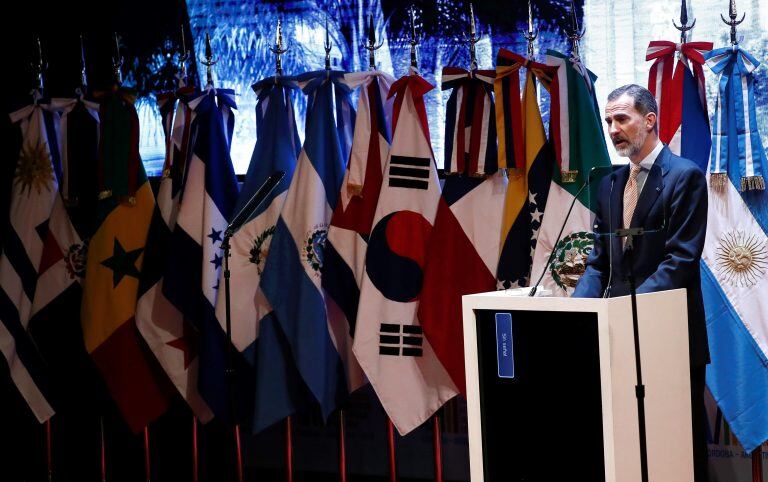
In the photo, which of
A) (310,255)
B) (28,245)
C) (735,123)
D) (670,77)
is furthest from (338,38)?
(735,123)

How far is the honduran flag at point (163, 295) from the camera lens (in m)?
4.40

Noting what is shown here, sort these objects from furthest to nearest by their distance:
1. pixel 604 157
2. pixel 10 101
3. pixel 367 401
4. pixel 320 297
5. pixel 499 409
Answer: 1. pixel 10 101
2. pixel 367 401
3. pixel 320 297
4. pixel 604 157
5. pixel 499 409

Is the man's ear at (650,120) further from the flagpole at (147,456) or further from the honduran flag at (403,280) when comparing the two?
the flagpole at (147,456)

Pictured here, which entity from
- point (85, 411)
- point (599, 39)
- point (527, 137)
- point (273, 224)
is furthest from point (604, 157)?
point (85, 411)

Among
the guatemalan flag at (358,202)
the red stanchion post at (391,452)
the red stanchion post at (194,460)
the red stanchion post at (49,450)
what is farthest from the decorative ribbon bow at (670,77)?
the red stanchion post at (49,450)

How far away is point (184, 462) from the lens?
16.4 ft

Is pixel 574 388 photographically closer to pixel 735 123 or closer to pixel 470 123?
pixel 735 123

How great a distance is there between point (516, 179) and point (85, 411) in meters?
2.43

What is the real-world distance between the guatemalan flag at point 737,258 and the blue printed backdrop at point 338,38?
0.88 meters

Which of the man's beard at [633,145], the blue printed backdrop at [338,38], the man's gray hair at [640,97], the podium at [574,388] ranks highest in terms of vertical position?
the blue printed backdrop at [338,38]

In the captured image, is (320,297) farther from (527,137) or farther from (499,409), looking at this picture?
(499,409)

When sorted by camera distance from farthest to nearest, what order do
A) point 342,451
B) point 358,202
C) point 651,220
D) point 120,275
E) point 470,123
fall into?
1. point 120,275
2. point 342,451
3. point 358,202
4. point 470,123
5. point 651,220

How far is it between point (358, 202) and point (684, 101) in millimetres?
1394

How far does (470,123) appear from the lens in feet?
13.2
